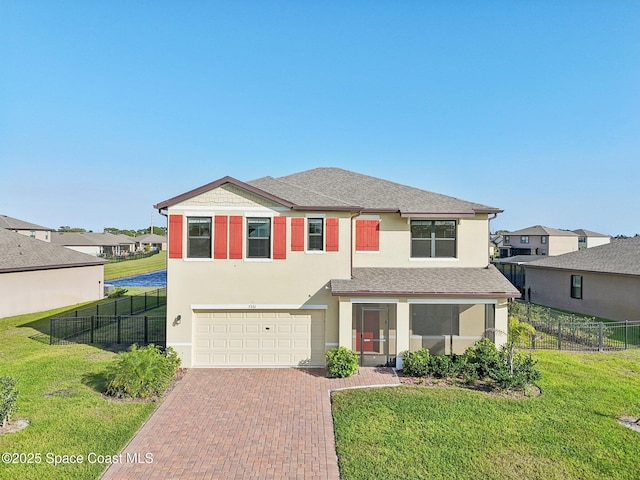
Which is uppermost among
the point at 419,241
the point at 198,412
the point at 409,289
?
the point at 419,241

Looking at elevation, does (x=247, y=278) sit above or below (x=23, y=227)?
below

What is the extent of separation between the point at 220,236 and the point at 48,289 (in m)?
18.7

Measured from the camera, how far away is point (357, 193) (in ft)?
54.7

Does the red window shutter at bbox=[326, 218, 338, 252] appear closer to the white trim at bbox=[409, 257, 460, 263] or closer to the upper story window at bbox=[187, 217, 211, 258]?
the white trim at bbox=[409, 257, 460, 263]

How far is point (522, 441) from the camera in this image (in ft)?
26.7

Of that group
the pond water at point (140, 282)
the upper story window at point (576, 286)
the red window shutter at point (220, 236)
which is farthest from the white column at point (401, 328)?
the pond water at point (140, 282)

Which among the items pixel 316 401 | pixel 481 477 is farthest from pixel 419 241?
pixel 481 477

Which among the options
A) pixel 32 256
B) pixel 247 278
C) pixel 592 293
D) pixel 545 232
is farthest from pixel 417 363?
pixel 545 232

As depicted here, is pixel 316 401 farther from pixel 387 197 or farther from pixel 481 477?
pixel 387 197

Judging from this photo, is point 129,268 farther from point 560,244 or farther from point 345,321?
point 560,244

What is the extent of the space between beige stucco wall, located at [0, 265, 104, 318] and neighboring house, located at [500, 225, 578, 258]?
55.6 meters

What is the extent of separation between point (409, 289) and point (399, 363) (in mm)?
2679

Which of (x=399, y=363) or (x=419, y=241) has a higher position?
(x=419, y=241)

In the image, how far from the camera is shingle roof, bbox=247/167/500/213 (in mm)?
14805
